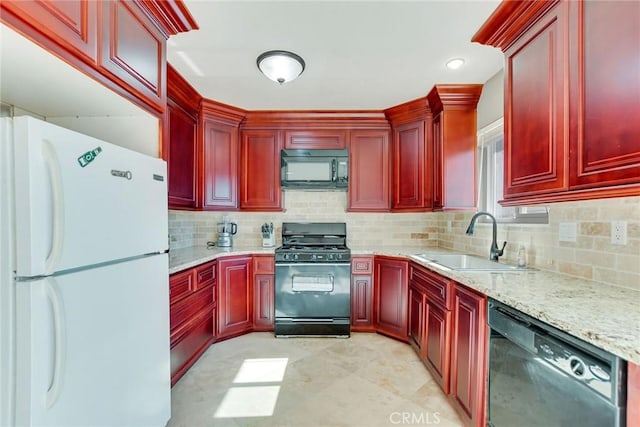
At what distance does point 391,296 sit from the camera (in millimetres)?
→ 2824

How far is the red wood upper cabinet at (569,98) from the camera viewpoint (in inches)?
38.8

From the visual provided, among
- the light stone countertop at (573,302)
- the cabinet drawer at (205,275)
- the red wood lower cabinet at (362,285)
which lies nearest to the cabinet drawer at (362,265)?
the red wood lower cabinet at (362,285)

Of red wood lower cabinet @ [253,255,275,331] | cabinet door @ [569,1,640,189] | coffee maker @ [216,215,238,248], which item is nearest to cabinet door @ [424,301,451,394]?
cabinet door @ [569,1,640,189]

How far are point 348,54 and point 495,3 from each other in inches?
34.6

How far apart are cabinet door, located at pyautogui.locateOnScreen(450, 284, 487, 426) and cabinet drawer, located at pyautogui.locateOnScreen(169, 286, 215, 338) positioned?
1.85 m

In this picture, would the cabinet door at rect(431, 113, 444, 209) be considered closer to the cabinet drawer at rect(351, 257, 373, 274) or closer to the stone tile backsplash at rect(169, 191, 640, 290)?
the stone tile backsplash at rect(169, 191, 640, 290)

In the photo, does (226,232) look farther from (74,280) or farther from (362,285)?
(74,280)

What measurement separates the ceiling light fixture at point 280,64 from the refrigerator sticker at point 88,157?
132cm

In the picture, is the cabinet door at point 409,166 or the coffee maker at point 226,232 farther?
the coffee maker at point 226,232

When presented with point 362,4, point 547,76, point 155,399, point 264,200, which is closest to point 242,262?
point 264,200

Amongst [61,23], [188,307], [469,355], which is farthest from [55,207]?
[469,355]

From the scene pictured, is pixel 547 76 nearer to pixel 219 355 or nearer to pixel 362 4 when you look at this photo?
pixel 362 4

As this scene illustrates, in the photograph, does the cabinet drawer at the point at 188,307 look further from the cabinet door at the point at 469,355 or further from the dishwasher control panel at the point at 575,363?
the dishwasher control panel at the point at 575,363

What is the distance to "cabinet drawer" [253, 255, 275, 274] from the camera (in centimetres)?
295
